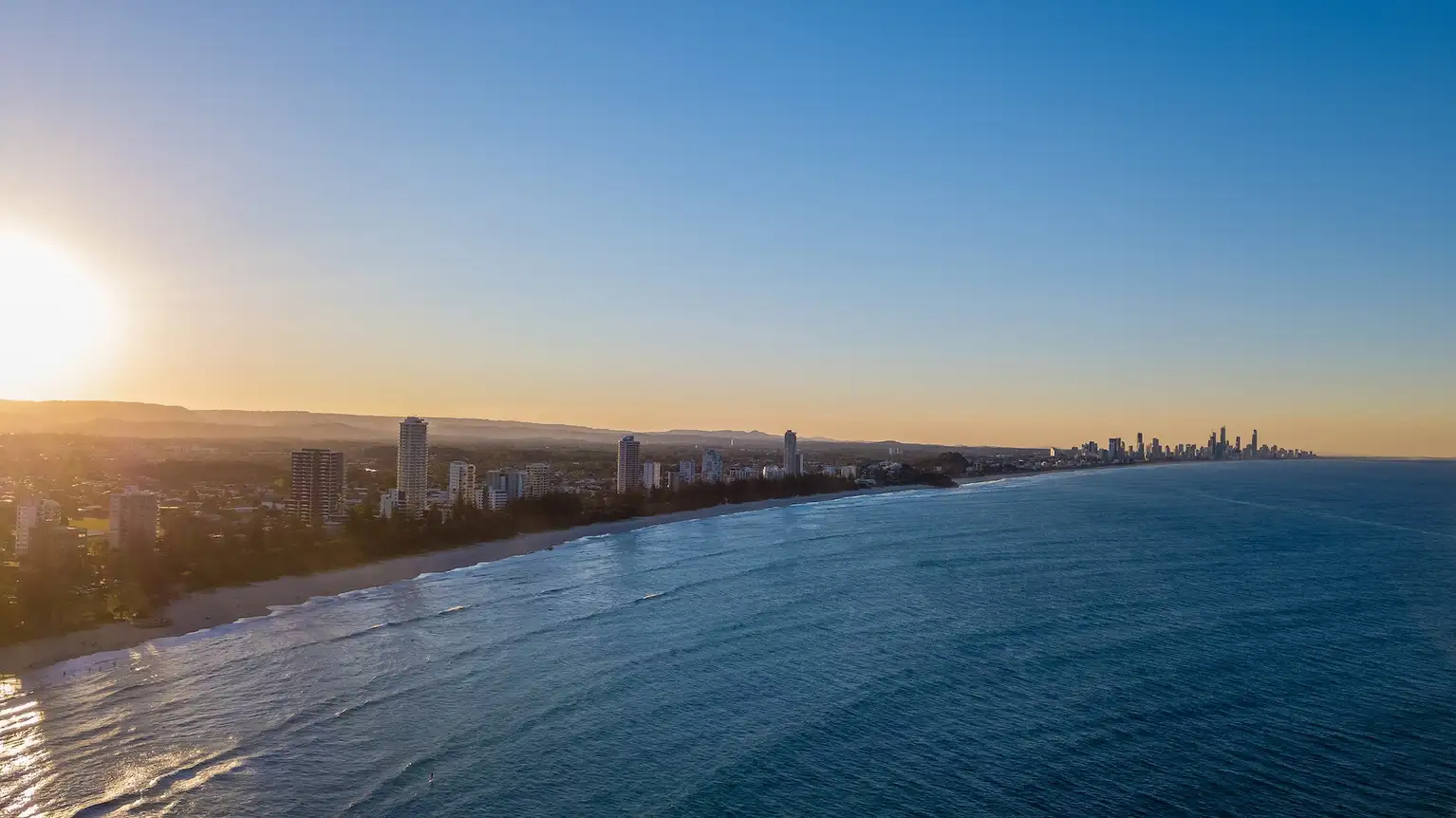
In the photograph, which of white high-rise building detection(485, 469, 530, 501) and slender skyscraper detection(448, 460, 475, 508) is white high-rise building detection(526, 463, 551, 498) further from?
slender skyscraper detection(448, 460, 475, 508)

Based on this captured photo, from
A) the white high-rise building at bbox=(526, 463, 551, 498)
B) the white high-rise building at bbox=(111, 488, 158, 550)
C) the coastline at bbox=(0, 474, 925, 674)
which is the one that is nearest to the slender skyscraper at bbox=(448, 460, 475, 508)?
the white high-rise building at bbox=(526, 463, 551, 498)

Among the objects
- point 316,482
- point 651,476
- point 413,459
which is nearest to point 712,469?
point 651,476

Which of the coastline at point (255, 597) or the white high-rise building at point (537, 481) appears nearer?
the coastline at point (255, 597)

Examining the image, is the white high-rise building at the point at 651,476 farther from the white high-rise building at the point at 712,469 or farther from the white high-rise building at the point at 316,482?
the white high-rise building at the point at 316,482

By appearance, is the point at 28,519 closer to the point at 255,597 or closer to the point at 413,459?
the point at 255,597

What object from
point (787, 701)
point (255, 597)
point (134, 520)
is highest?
point (134, 520)

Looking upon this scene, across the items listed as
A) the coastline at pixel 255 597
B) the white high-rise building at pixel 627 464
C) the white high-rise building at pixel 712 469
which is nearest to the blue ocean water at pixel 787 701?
the coastline at pixel 255 597

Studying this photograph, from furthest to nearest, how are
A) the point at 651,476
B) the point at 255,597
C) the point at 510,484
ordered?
the point at 651,476 → the point at 510,484 → the point at 255,597
